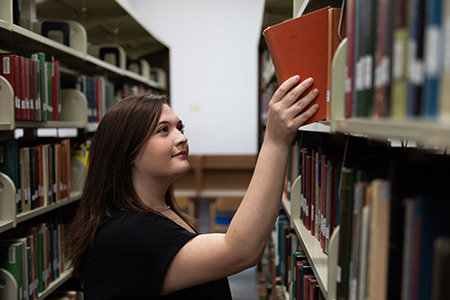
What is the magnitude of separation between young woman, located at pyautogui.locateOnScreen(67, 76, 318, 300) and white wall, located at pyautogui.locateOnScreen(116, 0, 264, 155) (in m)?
3.90

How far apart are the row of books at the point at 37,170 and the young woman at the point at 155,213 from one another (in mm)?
677

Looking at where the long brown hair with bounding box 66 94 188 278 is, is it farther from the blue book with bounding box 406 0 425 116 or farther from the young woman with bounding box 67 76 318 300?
the blue book with bounding box 406 0 425 116

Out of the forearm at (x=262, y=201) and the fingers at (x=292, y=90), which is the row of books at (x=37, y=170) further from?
the fingers at (x=292, y=90)

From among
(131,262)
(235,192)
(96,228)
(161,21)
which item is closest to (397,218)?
(131,262)

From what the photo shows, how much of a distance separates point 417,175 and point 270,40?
524mm

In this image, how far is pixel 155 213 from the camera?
120 centimetres

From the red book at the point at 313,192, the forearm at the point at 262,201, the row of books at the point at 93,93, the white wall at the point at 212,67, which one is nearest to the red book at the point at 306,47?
the forearm at the point at 262,201

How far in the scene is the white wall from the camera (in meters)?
5.21

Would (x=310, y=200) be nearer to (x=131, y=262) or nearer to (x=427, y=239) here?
(x=131, y=262)

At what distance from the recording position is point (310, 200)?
1374 millimetres

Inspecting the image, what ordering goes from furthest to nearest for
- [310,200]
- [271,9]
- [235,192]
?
1. [235,192]
2. [271,9]
3. [310,200]

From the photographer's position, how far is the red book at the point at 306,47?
38.1 inches

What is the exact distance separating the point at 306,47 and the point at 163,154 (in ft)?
1.70

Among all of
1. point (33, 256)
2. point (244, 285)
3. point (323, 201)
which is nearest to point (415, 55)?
point (323, 201)
